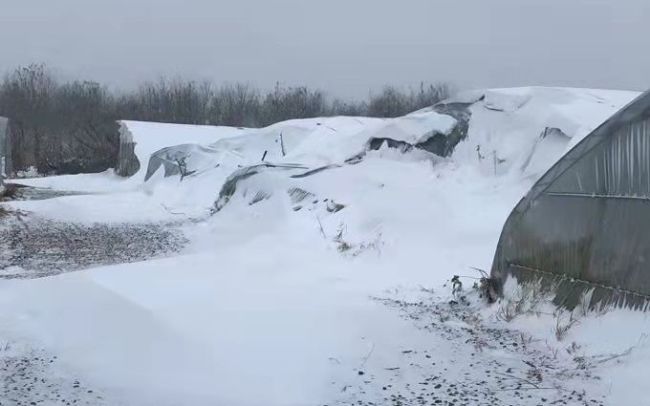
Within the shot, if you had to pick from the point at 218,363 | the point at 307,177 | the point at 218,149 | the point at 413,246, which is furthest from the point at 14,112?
the point at 218,363

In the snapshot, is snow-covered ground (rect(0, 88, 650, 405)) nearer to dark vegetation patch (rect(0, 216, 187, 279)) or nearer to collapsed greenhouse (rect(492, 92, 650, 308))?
collapsed greenhouse (rect(492, 92, 650, 308))

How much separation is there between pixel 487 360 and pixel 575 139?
27.1 feet

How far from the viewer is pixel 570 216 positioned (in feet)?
20.5

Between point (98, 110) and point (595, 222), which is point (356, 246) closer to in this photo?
point (595, 222)

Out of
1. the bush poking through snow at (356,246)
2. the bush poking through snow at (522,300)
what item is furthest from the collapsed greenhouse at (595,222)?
the bush poking through snow at (356,246)

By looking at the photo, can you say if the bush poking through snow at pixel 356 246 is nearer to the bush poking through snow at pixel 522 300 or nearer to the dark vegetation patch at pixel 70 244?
the dark vegetation patch at pixel 70 244

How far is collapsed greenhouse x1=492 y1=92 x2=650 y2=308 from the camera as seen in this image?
5406mm

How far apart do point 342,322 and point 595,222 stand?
8.46 feet

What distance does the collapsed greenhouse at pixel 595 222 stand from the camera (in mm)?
5406

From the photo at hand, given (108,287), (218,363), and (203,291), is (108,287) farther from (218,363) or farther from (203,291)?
(218,363)

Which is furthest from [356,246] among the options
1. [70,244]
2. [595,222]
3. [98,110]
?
[98,110]

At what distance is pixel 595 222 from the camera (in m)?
5.90

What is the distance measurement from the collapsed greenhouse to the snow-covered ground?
0.30 meters

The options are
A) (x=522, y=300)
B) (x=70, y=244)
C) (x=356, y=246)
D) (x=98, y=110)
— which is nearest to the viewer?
(x=522, y=300)
